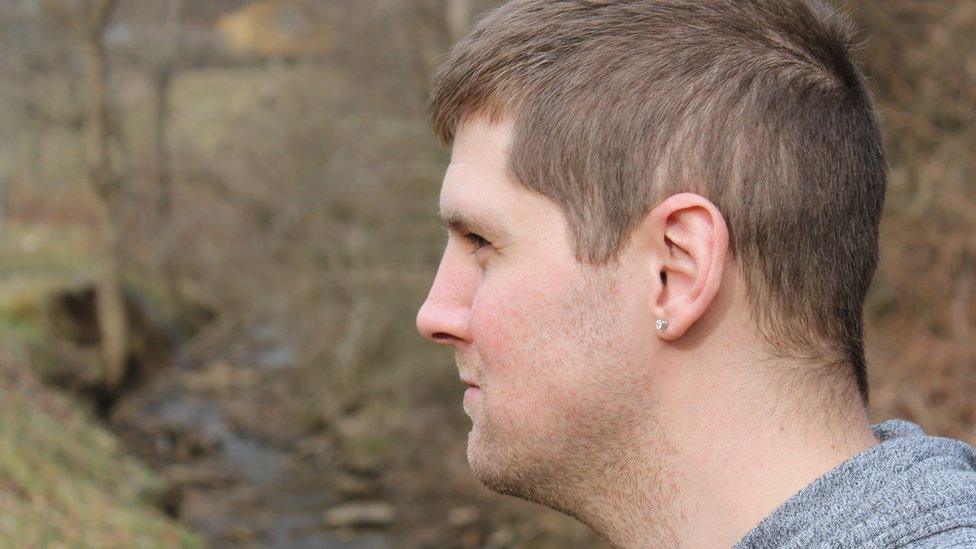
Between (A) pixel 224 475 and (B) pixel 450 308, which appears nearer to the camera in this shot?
(B) pixel 450 308

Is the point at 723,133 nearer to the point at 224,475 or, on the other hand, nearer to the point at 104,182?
the point at 224,475

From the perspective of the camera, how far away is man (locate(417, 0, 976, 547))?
5.28ft

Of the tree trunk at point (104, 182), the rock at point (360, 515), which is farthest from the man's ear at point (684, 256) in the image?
the tree trunk at point (104, 182)

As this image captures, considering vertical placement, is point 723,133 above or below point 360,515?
above

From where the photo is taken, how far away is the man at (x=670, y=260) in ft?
5.28

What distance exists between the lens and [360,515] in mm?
9336

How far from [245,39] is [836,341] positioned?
663 inches

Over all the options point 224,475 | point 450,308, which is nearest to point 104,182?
point 224,475

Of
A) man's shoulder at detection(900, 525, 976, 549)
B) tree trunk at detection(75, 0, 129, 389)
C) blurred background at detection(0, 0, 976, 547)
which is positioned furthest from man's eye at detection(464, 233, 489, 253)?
tree trunk at detection(75, 0, 129, 389)

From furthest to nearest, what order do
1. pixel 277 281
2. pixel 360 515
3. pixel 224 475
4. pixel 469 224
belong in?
pixel 277 281 < pixel 224 475 < pixel 360 515 < pixel 469 224

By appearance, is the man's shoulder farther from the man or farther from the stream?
the stream

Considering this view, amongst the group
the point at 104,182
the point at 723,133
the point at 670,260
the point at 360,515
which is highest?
the point at 104,182

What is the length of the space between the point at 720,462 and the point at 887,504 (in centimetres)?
27

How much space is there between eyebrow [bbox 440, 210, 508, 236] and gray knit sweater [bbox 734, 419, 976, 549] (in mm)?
628
